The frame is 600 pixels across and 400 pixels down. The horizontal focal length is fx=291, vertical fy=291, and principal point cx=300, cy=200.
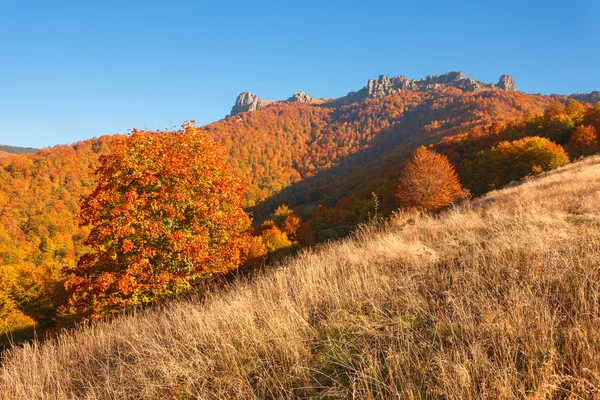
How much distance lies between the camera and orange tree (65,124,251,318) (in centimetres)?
1085

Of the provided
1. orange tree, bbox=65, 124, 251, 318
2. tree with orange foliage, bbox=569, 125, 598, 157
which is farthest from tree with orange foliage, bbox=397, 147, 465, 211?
orange tree, bbox=65, 124, 251, 318

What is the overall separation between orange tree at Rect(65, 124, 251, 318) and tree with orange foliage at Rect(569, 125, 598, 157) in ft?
238

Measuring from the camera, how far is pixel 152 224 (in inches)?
434

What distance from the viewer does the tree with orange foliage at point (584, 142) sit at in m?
57.0

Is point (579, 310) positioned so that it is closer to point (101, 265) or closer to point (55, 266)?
point (101, 265)

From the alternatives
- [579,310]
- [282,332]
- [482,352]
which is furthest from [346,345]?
[579,310]

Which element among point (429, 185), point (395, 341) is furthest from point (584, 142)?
point (395, 341)

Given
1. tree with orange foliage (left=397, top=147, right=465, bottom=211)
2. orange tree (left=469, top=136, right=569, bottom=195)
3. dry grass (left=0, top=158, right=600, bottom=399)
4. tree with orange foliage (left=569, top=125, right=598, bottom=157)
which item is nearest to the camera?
dry grass (left=0, top=158, right=600, bottom=399)

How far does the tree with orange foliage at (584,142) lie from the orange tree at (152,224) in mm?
72628

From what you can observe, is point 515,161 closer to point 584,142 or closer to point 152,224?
point 584,142

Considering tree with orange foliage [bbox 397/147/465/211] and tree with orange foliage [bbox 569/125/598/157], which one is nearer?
tree with orange foliage [bbox 397/147/465/211]

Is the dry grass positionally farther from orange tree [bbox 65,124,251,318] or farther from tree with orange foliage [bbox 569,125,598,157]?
tree with orange foliage [bbox 569,125,598,157]

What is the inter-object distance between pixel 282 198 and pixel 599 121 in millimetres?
118240

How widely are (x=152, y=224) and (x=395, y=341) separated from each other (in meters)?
10.6
